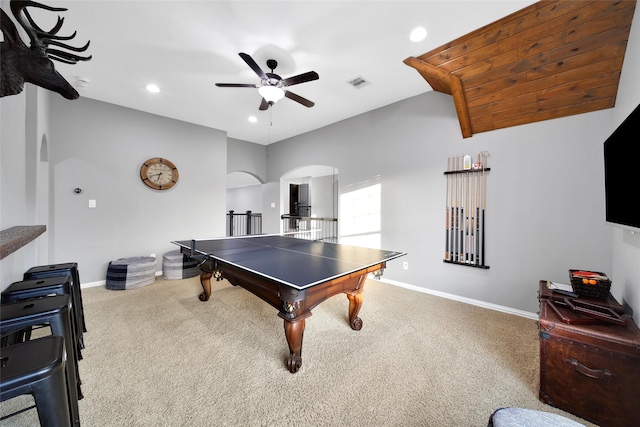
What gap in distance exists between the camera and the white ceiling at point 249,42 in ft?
6.68

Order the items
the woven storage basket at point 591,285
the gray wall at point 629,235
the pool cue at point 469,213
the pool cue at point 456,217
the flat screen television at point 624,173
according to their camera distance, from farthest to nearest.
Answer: the pool cue at point 456,217, the pool cue at point 469,213, the woven storage basket at point 591,285, the gray wall at point 629,235, the flat screen television at point 624,173

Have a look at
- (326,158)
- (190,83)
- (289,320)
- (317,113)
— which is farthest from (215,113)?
(289,320)

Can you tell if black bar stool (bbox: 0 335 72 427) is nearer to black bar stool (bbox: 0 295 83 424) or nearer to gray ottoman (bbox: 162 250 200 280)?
black bar stool (bbox: 0 295 83 424)

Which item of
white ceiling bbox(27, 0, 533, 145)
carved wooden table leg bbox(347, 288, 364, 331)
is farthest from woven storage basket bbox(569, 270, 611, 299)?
white ceiling bbox(27, 0, 533, 145)

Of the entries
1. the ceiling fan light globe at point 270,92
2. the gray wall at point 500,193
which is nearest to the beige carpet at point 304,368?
the gray wall at point 500,193

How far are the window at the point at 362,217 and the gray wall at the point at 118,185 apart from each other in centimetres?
275

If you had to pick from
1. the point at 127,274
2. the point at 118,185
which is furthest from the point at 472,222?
the point at 118,185

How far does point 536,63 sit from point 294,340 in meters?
3.37

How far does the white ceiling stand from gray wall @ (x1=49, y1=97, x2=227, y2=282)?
448mm

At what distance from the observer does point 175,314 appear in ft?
8.95

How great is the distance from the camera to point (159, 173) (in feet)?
14.0

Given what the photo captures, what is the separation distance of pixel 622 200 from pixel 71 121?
20.3ft

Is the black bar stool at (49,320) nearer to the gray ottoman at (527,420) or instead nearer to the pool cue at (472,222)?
the gray ottoman at (527,420)

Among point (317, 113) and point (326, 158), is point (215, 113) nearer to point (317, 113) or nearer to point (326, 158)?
point (317, 113)
